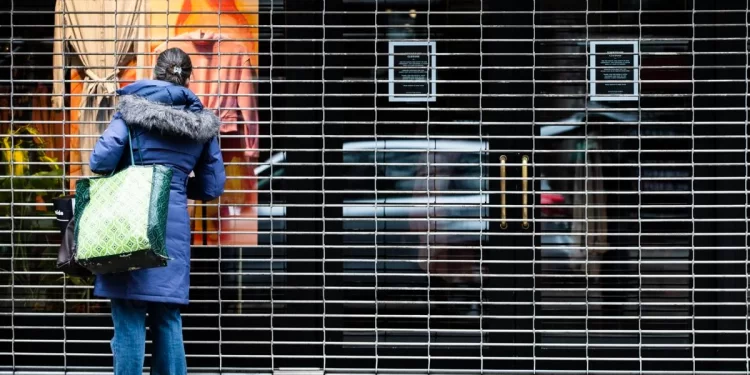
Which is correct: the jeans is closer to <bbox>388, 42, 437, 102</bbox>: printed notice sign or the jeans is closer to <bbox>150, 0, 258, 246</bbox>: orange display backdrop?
<bbox>150, 0, 258, 246</bbox>: orange display backdrop

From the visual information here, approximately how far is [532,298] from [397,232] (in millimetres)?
909

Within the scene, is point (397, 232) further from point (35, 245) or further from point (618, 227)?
point (35, 245)

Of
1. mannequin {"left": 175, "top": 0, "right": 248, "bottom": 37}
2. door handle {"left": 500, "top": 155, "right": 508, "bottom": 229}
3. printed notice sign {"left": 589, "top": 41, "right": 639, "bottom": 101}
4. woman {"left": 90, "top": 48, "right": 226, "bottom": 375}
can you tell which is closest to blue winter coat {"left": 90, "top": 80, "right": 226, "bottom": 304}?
woman {"left": 90, "top": 48, "right": 226, "bottom": 375}

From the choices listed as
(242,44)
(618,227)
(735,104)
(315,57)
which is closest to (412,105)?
(315,57)

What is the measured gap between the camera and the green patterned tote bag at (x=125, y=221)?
14.8 ft

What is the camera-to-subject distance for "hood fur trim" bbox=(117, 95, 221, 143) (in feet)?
15.5

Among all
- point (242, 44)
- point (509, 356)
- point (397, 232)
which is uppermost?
point (242, 44)

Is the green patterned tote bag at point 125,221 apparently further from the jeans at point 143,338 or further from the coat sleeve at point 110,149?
the jeans at point 143,338

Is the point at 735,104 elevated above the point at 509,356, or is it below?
above

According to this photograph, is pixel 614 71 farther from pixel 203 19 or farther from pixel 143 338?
pixel 143 338

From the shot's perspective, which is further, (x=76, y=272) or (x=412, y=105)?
(x=412, y=105)

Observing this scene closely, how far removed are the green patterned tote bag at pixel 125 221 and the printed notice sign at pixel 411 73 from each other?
71.3 inches

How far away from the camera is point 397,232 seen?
6.00 m

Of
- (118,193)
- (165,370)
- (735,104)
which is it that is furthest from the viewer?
(735,104)
